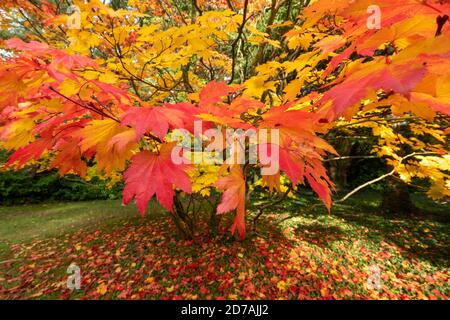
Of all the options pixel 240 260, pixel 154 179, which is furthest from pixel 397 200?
pixel 154 179

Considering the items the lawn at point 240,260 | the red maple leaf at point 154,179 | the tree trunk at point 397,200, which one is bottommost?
the lawn at point 240,260

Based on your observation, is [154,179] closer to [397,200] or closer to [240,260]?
[240,260]

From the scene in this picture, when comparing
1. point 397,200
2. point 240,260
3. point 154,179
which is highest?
point 154,179

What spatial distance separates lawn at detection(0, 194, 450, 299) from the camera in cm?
357

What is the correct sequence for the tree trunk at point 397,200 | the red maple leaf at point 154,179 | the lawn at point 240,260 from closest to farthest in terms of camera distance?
the red maple leaf at point 154,179, the lawn at point 240,260, the tree trunk at point 397,200

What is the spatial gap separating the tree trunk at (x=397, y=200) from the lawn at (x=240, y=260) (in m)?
0.36

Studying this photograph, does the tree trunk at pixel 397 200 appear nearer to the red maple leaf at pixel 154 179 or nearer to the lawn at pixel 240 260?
the lawn at pixel 240 260

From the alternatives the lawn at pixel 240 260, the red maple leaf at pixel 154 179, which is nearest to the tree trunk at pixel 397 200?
the lawn at pixel 240 260

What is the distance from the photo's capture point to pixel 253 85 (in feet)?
6.68

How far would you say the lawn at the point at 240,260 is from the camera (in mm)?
3566

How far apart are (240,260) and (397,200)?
17.6 feet

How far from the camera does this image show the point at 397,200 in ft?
22.9
